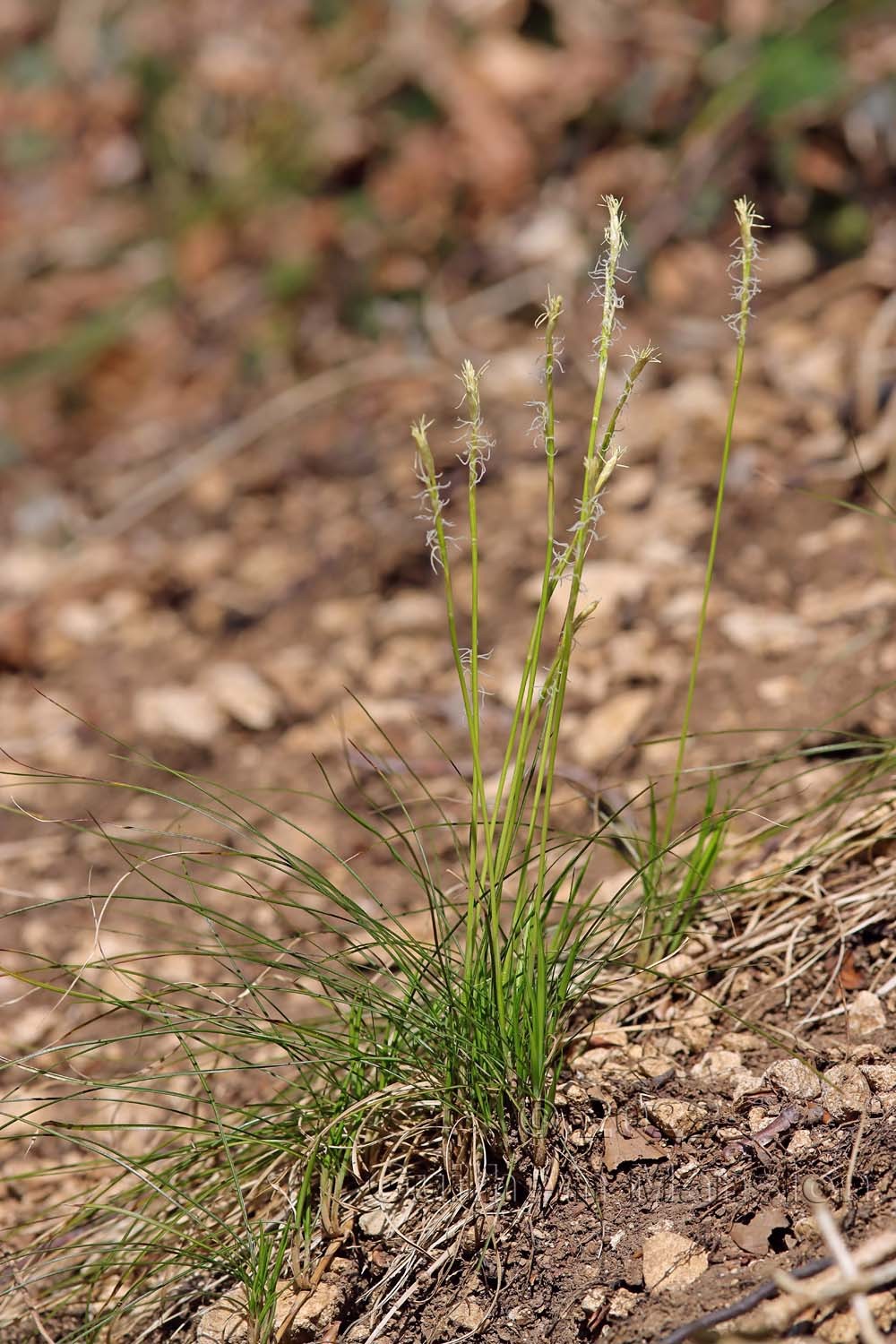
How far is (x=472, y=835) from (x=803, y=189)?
2.03 metres

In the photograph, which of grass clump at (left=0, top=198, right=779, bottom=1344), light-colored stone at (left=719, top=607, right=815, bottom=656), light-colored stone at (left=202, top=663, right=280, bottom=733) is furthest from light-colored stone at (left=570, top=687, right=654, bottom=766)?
light-colored stone at (left=202, top=663, right=280, bottom=733)

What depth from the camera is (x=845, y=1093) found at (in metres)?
1.10

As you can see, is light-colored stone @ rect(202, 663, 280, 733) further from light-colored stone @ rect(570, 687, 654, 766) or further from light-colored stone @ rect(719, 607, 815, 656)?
light-colored stone @ rect(719, 607, 815, 656)

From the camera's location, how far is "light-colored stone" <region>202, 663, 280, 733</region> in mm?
2021

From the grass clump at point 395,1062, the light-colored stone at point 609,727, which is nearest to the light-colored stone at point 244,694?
the light-colored stone at point 609,727

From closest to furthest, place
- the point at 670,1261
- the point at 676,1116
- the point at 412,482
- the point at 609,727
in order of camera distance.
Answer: the point at 670,1261, the point at 676,1116, the point at 609,727, the point at 412,482

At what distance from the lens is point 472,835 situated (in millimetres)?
999

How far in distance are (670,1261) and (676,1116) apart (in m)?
0.14

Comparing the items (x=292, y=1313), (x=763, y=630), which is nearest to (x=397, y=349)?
(x=763, y=630)

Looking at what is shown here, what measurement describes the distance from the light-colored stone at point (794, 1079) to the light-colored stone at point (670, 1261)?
0.18 m

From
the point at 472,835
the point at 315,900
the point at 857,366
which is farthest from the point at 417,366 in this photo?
the point at 472,835

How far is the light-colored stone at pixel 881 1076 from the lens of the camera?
3.59 feet

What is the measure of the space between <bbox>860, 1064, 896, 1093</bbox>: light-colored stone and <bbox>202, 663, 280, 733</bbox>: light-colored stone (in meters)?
1.16

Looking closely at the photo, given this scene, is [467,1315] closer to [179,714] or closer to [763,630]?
[763,630]
